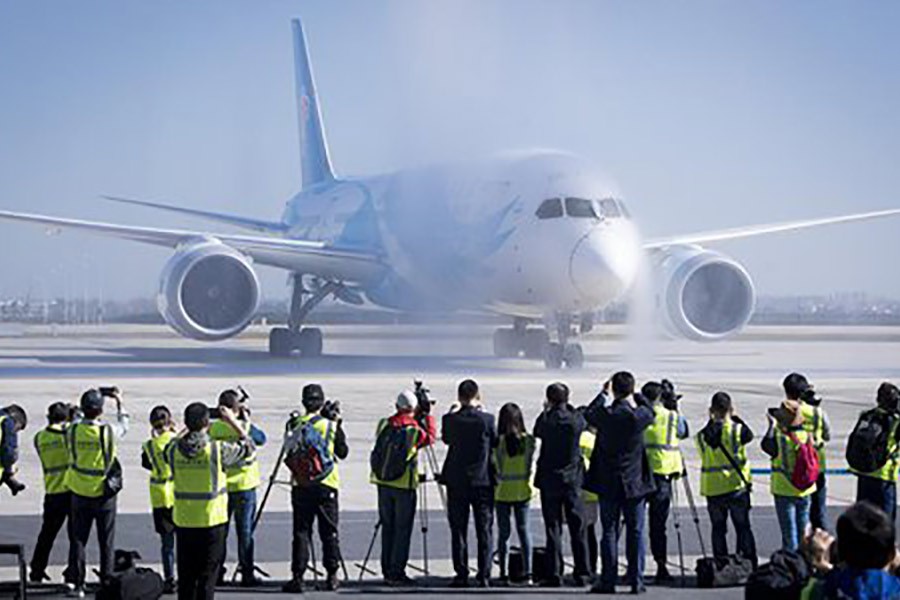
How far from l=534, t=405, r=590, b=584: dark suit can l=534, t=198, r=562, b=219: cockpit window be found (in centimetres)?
1800

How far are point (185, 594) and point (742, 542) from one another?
4064mm

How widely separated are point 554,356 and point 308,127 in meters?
22.1

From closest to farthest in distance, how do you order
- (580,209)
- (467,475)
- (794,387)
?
(467,475), (794,387), (580,209)

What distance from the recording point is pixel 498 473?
10.5 m

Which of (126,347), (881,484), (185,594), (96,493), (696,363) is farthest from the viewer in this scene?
(126,347)

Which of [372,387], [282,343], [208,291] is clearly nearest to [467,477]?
[372,387]

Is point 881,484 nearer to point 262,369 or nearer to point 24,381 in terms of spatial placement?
point 24,381

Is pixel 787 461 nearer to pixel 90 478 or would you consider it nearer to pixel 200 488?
pixel 200 488

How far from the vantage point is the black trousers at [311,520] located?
32.4 feet

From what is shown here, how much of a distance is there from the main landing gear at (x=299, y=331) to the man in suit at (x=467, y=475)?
87.8ft

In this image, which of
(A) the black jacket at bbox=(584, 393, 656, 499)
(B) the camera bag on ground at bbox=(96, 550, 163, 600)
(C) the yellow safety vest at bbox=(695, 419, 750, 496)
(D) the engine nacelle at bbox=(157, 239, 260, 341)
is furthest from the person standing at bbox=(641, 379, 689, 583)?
(D) the engine nacelle at bbox=(157, 239, 260, 341)

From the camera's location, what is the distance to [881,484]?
10.5 meters

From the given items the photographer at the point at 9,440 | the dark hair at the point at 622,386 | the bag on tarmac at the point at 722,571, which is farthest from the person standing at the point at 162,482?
the bag on tarmac at the point at 722,571

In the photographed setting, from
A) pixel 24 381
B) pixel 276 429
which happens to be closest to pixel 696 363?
pixel 24 381
